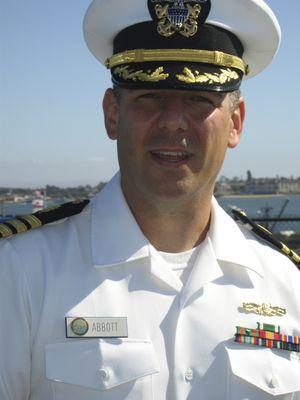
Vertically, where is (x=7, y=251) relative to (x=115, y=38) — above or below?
below

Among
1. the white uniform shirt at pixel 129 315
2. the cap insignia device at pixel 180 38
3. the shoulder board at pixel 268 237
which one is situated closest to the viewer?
the white uniform shirt at pixel 129 315

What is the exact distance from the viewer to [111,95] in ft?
7.50

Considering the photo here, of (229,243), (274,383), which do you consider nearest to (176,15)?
(229,243)

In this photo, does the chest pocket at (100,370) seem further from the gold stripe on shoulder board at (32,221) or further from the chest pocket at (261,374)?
the gold stripe on shoulder board at (32,221)

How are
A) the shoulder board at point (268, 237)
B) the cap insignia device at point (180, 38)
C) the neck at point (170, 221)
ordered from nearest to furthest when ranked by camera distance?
the cap insignia device at point (180, 38) < the neck at point (170, 221) < the shoulder board at point (268, 237)

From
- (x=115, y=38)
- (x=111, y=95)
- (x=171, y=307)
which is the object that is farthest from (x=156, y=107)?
(x=171, y=307)

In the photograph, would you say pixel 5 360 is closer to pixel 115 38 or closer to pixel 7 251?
pixel 7 251

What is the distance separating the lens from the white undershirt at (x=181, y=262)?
2211mm

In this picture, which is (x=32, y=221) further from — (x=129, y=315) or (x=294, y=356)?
(x=294, y=356)

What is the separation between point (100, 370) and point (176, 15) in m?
1.27

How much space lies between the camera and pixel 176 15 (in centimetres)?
215

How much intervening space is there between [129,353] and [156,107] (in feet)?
2.77

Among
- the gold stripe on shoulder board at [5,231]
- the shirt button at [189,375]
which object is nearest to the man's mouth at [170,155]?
the gold stripe on shoulder board at [5,231]

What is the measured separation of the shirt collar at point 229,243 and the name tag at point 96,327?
1.52 feet
